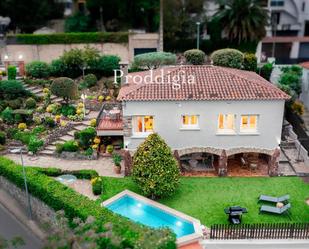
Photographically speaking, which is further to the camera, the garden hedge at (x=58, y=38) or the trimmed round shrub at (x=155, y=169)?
the garden hedge at (x=58, y=38)

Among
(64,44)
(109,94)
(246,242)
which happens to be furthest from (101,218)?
(64,44)

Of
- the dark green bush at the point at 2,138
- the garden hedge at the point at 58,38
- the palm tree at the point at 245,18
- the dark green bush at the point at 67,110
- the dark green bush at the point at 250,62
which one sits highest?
the palm tree at the point at 245,18

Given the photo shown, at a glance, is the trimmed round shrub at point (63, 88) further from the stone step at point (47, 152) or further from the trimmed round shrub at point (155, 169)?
the trimmed round shrub at point (155, 169)

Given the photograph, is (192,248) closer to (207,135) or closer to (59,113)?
(207,135)

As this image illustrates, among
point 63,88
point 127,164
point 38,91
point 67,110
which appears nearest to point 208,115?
point 127,164

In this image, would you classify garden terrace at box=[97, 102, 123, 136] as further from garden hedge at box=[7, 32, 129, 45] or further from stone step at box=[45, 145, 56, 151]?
garden hedge at box=[7, 32, 129, 45]

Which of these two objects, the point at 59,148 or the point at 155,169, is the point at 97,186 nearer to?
the point at 155,169

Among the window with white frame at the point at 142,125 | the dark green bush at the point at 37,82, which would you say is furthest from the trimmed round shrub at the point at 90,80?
the window with white frame at the point at 142,125
